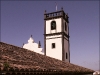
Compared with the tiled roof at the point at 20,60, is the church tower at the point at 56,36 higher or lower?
higher

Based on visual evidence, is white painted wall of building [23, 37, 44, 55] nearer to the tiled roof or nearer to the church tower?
the church tower

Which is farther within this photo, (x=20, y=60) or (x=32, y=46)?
(x=32, y=46)

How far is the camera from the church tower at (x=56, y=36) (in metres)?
22.8

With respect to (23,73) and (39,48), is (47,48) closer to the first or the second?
(39,48)

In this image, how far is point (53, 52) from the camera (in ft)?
76.5

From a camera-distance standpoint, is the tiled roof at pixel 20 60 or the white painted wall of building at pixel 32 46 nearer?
the tiled roof at pixel 20 60

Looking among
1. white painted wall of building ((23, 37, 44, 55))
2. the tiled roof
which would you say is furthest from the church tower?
the tiled roof

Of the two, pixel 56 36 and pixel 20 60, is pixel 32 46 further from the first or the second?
pixel 20 60

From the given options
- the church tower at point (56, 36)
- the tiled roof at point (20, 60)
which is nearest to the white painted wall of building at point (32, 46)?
the church tower at point (56, 36)

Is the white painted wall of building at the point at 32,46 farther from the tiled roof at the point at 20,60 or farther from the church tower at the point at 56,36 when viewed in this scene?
the tiled roof at the point at 20,60

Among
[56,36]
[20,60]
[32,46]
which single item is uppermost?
[56,36]

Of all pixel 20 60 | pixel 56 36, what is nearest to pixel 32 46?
pixel 56 36

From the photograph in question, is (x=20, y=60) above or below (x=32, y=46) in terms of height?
below

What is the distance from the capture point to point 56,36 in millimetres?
23156
